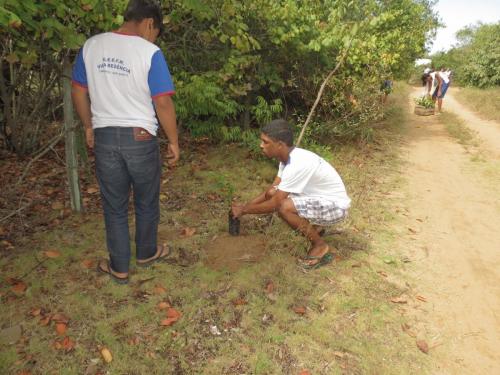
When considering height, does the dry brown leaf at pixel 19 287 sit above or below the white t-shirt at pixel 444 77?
below

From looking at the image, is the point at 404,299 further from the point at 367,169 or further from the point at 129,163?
the point at 367,169

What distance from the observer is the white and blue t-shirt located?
2486 mm

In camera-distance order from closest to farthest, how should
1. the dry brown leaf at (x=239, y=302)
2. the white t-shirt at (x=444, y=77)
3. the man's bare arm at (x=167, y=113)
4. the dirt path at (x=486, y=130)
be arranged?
the man's bare arm at (x=167, y=113)
the dry brown leaf at (x=239, y=302)
the dirt path at (x=486, y=130)
the white t-shirt at (x=444, y=77)

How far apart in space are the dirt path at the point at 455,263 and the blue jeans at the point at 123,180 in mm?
2460

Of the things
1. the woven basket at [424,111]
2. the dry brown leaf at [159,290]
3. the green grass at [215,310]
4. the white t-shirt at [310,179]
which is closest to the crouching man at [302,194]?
the white t-shirt at [310,179]

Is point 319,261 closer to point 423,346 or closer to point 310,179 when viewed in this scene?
point 310,179

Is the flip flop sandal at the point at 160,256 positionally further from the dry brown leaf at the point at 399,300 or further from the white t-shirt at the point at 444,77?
the white t-shirt at the point at 444,77

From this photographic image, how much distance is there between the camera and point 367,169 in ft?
22.5

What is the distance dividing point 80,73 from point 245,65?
3.51 metres

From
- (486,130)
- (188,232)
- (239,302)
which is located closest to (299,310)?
(239,302)

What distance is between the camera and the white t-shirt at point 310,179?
3211 mm

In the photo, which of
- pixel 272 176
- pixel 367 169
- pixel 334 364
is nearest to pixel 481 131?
pixel 367 169

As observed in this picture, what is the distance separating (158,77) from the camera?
252cm

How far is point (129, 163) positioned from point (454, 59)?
47583 mm
